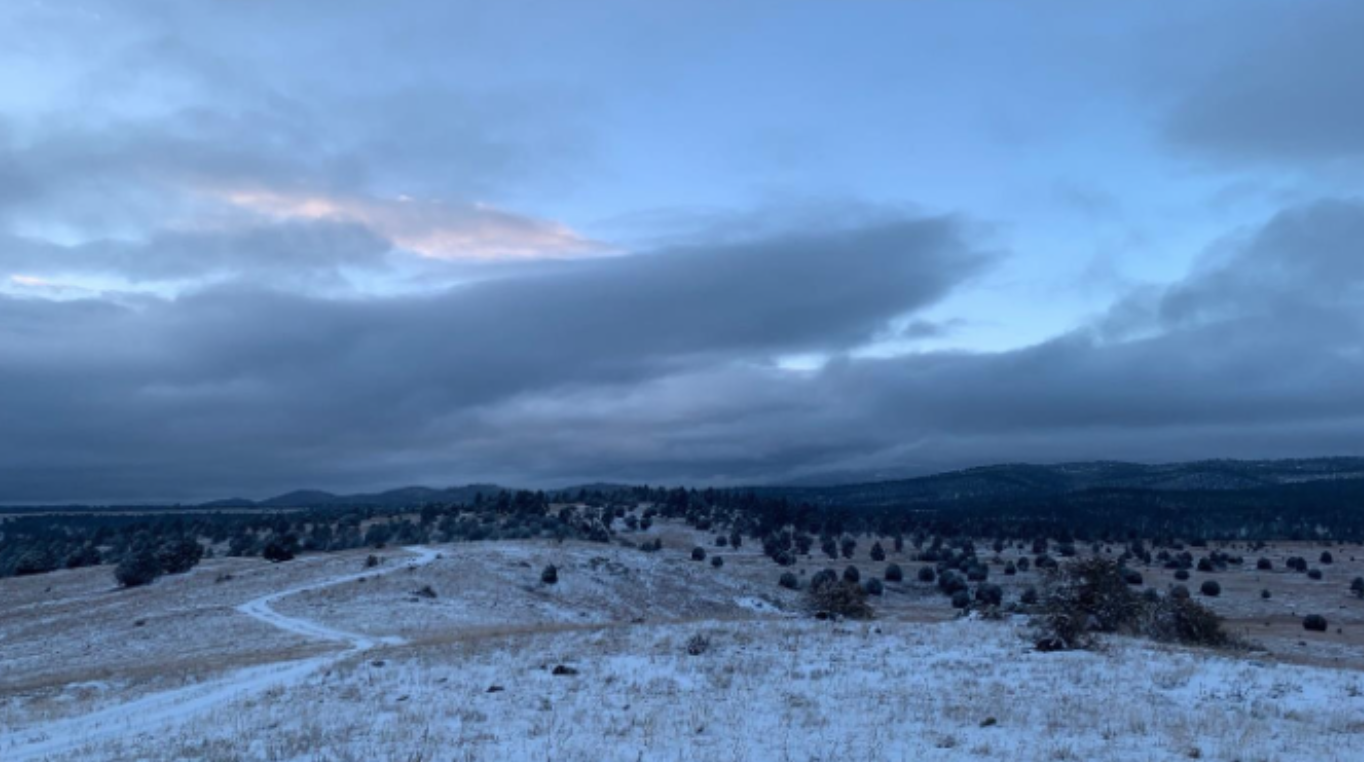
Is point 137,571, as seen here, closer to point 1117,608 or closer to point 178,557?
point 178,557

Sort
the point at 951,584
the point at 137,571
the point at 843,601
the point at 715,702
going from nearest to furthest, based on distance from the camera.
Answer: the point at 715,702, the point at 843,601, the point at 137,571, the point at 951,584

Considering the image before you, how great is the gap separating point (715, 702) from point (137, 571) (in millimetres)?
64923

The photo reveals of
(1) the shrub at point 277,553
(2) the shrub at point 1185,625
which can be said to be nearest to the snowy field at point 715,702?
(2) the shrub at point 1185,625

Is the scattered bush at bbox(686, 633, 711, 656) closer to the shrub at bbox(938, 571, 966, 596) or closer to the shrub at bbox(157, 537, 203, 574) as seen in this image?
the shrub at bbox(938, 571, 966, 596)

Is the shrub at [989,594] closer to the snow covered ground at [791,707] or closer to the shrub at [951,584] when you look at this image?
the shrub at [951,584]

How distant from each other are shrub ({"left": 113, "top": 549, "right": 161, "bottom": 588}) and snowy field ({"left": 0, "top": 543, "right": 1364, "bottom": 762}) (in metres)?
34.8

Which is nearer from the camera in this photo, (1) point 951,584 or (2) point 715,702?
(2) point 715,702

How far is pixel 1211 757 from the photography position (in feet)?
42.0

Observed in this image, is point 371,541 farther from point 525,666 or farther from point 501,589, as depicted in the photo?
point 525,666

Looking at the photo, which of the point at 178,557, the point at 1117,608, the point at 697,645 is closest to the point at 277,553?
the point at 178,557

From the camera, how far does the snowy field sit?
14062 mm

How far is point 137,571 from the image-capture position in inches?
2682

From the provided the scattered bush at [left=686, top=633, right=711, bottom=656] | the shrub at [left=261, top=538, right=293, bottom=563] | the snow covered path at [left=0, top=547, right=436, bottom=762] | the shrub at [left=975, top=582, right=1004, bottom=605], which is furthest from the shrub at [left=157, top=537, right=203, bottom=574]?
the scattered bush at [left=686, top=633, right=711, bottom=656]

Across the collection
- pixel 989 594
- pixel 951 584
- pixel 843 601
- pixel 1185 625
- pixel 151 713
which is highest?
pixel 843 601
